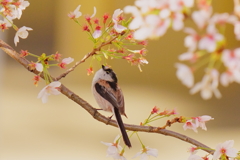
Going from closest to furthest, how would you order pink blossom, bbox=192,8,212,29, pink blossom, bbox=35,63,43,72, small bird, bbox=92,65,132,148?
1. pink blossom, bbox=192,8,212,29
2. pink blossom, bbox=35,63,43,72
3. small bird, bbox=92,65,132,148

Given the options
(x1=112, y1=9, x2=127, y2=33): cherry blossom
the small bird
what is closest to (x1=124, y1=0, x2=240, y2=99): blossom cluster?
(x1=112, y1=9, x2=127, y2=33): cherry blossom

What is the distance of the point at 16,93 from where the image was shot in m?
3.28

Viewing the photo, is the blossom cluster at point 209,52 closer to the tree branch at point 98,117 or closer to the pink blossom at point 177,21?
the pink blossom at point 177,21

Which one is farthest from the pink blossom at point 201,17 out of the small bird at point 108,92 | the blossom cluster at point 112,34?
the small bird at point 108,92

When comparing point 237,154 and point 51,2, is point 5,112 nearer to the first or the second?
point 51,2

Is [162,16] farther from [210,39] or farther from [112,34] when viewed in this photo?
[112,34]

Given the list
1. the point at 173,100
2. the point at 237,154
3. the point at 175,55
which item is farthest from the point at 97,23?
the point at 175,55

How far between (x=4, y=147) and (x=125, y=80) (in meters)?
1.54

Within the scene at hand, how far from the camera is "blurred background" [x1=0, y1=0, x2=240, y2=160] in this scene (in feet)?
8.12

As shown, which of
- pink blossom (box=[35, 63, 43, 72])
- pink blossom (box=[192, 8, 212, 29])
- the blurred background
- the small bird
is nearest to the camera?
pink blossom (box=[192, 8, 212, 29])

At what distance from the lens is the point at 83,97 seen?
323cm

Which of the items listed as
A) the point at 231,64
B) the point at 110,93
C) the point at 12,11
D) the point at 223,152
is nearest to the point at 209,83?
the point at 231,64

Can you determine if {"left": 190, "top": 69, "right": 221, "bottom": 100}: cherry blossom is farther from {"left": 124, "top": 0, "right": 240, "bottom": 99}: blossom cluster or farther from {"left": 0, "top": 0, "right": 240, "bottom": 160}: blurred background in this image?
{"left": 0, "top": 0, "right": 240, "bottom": 160}: blurred background

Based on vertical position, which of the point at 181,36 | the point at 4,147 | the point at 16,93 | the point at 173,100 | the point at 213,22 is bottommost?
the point at 213,22
